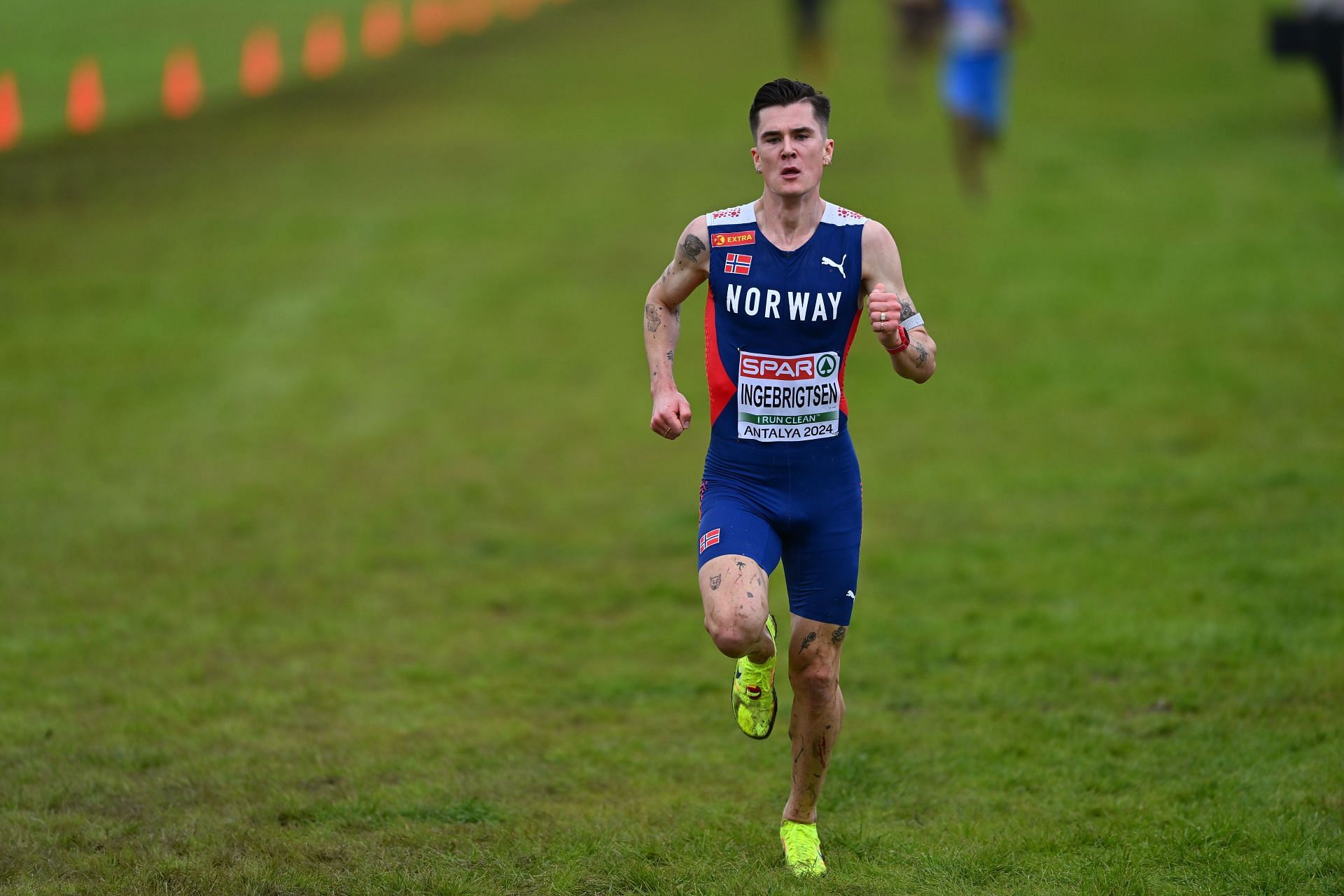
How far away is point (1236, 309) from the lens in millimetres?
18188

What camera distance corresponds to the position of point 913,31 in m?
29.5

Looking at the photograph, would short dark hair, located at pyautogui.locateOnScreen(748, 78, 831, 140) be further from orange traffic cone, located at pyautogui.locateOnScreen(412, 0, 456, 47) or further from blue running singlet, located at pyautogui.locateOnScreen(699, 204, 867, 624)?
orange traffic cone, located at pyautogui.locateOnScreen(412, 0, 456, 47)

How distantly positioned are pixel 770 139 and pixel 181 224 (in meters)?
17.9

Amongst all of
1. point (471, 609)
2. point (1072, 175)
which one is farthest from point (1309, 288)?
point (471, 609)

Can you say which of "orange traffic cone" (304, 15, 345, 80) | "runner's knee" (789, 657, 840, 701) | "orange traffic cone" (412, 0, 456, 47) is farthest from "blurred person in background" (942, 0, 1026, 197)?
"orange traffic cone" (412, 0, 456, 47)

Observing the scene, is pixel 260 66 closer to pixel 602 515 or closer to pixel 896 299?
pixel 602 515

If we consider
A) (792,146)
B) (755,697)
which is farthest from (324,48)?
(755,697)

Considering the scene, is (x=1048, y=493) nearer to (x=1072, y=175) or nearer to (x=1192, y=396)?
(x=1192, y=396)

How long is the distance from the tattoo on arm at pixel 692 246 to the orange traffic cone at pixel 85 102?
22.9 m

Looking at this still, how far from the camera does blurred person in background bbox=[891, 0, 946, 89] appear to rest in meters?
29.0

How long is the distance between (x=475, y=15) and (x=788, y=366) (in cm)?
3725

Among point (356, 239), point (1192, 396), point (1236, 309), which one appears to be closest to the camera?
point (1192, 396)

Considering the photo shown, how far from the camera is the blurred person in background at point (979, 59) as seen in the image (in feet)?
64.5

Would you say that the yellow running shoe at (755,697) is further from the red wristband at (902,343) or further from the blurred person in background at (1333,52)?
the blurred person in background at (1333,52)
